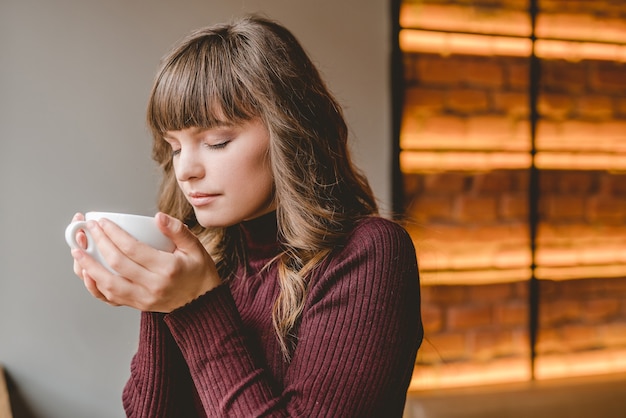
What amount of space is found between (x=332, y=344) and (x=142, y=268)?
0.23 metres

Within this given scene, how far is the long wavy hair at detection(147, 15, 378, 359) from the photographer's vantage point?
0.76m

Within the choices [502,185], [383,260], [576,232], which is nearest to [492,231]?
[502,185]

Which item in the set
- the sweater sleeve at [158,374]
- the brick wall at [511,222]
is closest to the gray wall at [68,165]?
the brick wall at [511,222]

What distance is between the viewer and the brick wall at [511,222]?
2027 millimetres

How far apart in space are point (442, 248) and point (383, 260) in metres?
1.37

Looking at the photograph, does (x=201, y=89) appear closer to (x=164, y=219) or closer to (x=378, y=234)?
(x=164, y=219)

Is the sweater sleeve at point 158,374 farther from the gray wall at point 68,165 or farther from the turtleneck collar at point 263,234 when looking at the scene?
the gray wall at point 68,165

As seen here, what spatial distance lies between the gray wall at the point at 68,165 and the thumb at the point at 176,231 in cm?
111

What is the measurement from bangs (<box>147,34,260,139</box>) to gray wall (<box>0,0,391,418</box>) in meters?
0.99

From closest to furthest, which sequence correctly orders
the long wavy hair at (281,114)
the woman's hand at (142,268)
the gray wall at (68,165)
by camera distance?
the woman's hand at (142,268), the long wavy hair at (281,114), the gray wall at (68,165)

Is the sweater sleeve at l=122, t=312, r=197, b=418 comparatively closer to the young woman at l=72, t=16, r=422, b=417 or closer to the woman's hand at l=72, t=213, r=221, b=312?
the young woman at l=72, t=16, r=422, b=417

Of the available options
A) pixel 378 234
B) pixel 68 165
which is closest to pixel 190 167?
pixel 378 234

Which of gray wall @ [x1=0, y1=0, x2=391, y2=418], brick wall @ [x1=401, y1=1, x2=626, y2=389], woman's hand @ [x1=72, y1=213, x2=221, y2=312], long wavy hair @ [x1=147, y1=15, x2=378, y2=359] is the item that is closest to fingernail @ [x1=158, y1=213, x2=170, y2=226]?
woman's hand @ [x1=72, y1=213, x2=221, y2=312]

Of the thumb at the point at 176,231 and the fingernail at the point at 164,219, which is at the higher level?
the fingernail at the point at 164,219
